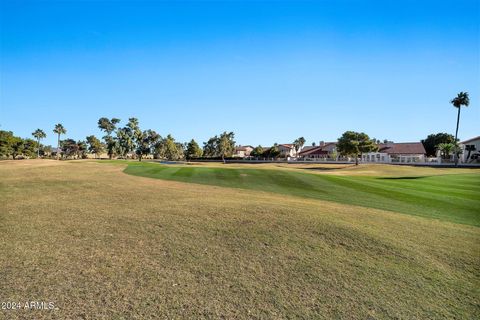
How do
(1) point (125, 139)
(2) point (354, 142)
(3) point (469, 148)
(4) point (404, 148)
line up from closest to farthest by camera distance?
(2) point (354, 142) → (3) point (469, 148) → (4) point (404, 148) → (1) point (125, 139)

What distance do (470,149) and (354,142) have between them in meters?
43.9

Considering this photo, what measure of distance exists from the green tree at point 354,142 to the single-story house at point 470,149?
111 ft

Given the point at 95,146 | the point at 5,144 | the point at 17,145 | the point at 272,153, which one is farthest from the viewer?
the point at 95,146

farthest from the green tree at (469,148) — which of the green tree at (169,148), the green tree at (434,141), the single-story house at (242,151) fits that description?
the green tree at (169,148)

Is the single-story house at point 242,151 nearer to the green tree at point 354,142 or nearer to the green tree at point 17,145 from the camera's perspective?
the green tree at point 354,142

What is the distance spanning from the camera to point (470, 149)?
84.6 meters

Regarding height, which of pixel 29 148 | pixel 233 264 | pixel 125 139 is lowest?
pixel 233 264

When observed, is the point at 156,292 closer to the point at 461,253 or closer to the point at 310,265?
the point at 310,265

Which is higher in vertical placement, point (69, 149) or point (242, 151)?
point (242, 151)

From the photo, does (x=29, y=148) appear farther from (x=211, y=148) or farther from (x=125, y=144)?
(x=211, y=148)

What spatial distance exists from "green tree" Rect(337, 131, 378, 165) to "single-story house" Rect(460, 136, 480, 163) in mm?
33760

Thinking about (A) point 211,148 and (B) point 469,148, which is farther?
(A) point 211,148

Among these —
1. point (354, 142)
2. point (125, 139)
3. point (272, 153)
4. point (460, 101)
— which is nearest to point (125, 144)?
point (125, 139)

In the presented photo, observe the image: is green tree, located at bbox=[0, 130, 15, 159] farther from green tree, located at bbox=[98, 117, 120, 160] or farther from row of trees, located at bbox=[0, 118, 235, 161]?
green tree, located at bbox=[98, 117, 120, 160]
